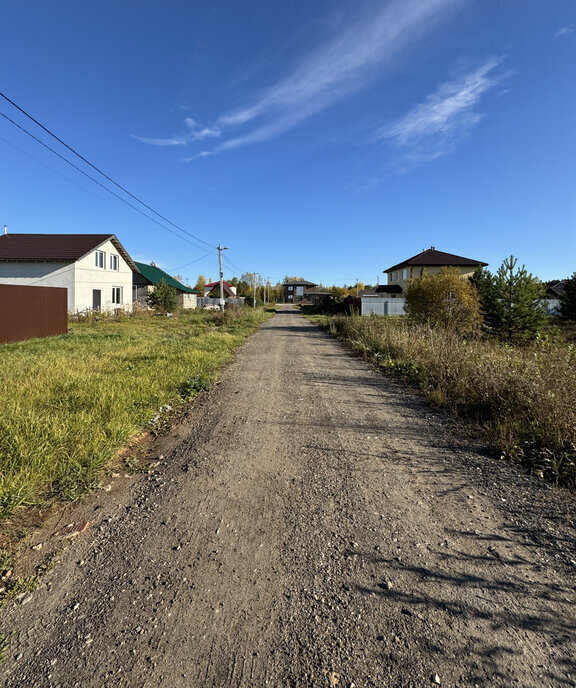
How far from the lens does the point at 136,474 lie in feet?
11.5

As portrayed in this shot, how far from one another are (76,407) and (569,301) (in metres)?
37.8

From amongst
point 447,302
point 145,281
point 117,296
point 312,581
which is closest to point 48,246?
point 117,296

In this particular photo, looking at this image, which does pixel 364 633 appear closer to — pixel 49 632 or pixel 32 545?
pixel 49 632

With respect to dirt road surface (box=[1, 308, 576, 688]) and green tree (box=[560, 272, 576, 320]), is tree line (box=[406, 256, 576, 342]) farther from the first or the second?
green tree (box=[560, 272, 576, 320])

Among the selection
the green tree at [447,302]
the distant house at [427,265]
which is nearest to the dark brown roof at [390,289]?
the distant house at [427,265]

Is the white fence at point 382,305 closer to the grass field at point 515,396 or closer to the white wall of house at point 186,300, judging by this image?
the white wall of house at point 186,300

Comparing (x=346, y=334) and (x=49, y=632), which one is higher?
(x=346, y=334)

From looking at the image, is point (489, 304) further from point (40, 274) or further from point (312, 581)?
point (40, 274)

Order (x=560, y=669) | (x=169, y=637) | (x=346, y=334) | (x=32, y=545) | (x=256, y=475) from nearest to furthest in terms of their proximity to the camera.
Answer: (x=560, y=669)
(x=169, y=637)
(x=32, y=545)
(x=256, y=475)
(x=346, y=334)

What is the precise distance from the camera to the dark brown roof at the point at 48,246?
23.4m

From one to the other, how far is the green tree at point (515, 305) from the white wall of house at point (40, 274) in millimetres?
24873

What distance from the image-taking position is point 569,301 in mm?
30500

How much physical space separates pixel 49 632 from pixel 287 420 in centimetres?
352

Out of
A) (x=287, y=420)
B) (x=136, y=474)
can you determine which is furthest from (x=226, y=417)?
(x=136, y=474)
